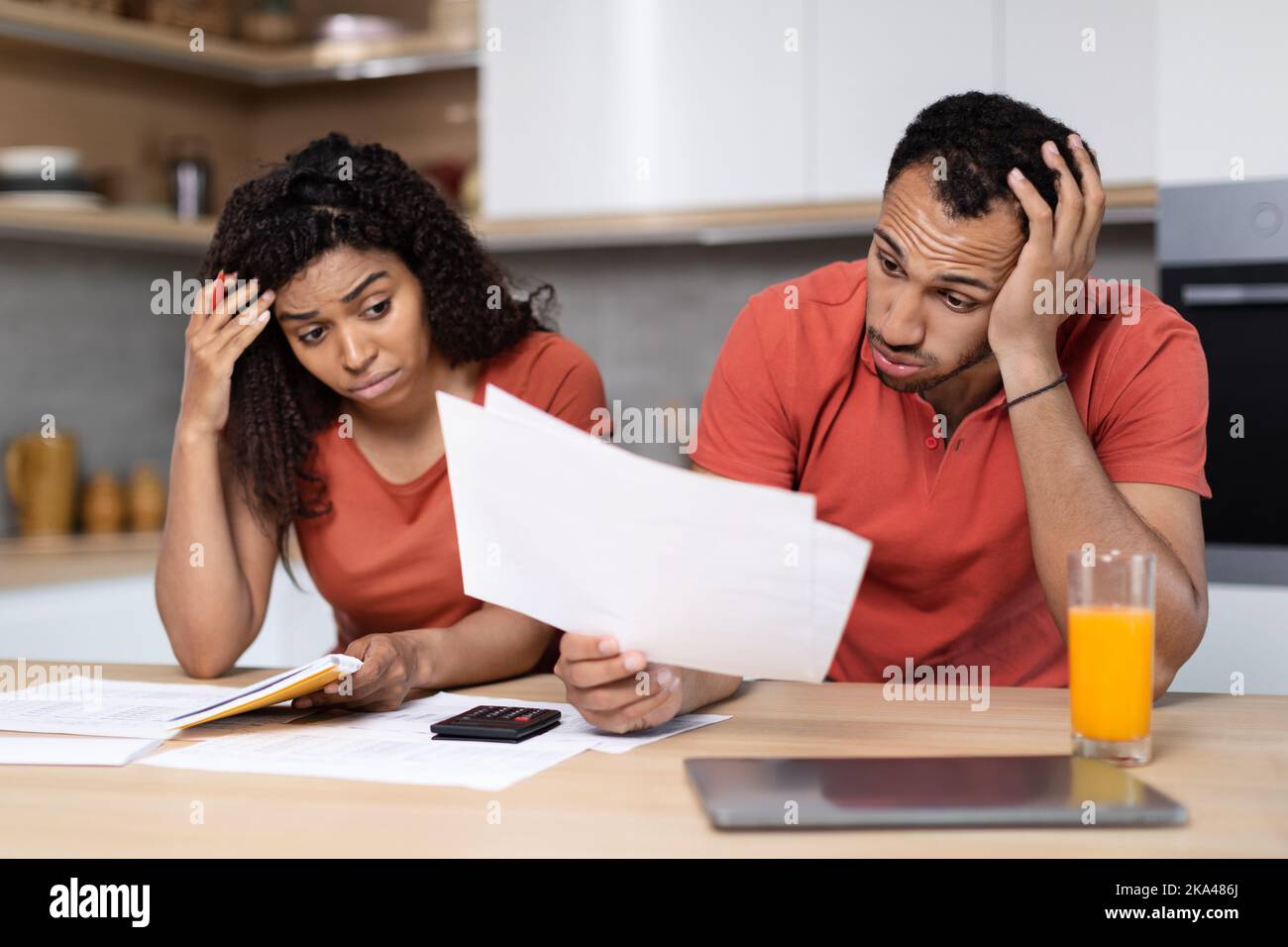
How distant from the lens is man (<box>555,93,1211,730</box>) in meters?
1.23

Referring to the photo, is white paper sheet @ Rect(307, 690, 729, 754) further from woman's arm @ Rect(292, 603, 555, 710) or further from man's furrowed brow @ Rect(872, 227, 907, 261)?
man's furrowed brow @ Rect(872, 227, 907, 261)

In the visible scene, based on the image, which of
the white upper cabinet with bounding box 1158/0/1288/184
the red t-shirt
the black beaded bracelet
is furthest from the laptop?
the white upper cabinet with bounding box 1158/0/1288/184

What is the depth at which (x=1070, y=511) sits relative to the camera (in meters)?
1.22

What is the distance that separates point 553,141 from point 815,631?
2.13 m

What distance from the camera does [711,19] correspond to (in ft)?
9.05

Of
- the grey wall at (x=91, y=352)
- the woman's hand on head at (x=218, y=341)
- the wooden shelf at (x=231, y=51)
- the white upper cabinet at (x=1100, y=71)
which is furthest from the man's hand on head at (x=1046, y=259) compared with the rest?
the grey wall at (x=91, y=352)

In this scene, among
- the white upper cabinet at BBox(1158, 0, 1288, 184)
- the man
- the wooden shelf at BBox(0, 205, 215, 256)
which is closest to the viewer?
the man

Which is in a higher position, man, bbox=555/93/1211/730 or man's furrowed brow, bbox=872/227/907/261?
man's furrowed brow, bbox=872/227/907/261

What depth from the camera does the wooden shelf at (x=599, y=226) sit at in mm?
2701

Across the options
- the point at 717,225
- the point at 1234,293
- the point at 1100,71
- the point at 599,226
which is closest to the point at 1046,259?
the point at 1234,293

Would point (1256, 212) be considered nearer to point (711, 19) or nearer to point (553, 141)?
point (711, 19)

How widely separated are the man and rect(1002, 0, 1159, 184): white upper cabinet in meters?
1.20

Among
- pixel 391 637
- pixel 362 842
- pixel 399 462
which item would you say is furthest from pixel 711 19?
pixel 362 842

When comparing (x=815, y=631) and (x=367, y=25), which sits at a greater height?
(x=367, y=25)
